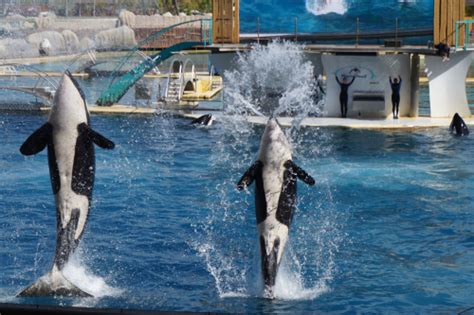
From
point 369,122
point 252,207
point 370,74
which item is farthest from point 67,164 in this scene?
point 370,74

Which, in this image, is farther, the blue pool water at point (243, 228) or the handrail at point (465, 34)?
the handrail at point (465, 34)

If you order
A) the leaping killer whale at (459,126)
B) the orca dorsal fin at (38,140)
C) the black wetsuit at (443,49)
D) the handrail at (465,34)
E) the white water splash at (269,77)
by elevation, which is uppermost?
the handrail at (465,34)

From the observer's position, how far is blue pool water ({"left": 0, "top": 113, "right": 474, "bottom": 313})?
33.1ft

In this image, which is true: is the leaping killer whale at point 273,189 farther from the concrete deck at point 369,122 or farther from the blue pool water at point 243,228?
the concrete deck at point 369,122

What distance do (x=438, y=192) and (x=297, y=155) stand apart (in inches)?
160

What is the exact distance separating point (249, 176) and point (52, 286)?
205 cm

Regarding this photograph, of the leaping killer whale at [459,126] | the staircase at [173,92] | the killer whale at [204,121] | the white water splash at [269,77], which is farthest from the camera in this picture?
the staircase at [173,92]

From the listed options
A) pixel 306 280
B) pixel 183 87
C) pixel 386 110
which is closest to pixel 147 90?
pixel 183 87

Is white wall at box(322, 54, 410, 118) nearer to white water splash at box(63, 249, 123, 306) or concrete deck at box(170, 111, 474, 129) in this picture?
concrete deck at box(170, 111, 474, 129)

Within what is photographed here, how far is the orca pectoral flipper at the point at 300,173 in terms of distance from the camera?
8.93 m

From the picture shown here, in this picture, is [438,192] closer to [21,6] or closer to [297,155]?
[297,155]

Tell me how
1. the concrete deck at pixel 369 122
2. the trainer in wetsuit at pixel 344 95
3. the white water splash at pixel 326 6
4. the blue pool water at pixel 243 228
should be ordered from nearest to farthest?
1. the blue pool water at pixel 243 228
2. the concrete deck at pixel 369 122
3. the trainer in wetsuit at pixel 344 95
4. the white water splash at pixel 326 6

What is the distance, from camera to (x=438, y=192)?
617 inches

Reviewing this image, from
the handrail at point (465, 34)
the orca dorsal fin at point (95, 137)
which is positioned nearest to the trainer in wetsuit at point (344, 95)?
the handrail at point (465, 34)
